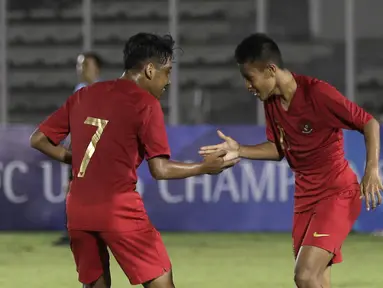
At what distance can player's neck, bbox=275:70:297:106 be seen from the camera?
6.33 m

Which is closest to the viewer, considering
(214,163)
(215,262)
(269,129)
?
(214,163)

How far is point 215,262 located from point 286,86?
4.14 meters

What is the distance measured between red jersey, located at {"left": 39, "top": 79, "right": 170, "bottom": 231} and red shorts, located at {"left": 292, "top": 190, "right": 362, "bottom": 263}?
1173 millimetres

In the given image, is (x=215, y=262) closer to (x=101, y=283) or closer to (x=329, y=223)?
(x=329, y=223)

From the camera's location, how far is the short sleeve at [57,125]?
5.73 m

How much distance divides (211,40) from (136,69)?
12584mm

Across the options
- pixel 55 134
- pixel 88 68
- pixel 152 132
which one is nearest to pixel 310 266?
pixel 152 132

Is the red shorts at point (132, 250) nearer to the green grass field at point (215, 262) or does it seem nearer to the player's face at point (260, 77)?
the player's face at point (260, 77)

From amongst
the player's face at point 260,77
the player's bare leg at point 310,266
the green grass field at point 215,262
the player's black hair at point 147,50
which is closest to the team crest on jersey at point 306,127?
the player's face at point 260,77

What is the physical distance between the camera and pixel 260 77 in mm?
6242

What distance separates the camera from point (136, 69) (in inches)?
222

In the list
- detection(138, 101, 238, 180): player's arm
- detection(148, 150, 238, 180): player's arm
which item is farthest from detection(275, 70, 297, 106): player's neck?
detection(138, 101, 238, 180): player's arm

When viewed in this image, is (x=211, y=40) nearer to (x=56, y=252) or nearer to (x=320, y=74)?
(x=320, y=74)

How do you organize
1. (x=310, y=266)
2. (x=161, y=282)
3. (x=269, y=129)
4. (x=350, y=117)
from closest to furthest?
(x=161, y=282)
(x=310, y=266)
(x=350, y=117)
(x=269, y=129)
